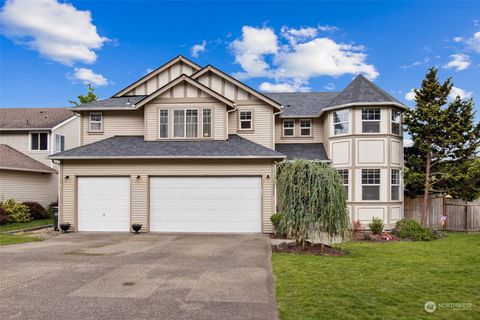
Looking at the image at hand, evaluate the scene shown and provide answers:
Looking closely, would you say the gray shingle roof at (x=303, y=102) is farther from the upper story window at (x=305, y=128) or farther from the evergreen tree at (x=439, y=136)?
the evergreen tree at (x=439, y=136)

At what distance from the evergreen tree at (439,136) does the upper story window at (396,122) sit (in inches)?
15.6

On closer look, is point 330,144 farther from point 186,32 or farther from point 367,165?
point 186,32

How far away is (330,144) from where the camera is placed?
1833 cm

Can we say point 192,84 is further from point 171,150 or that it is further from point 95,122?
point 95,122

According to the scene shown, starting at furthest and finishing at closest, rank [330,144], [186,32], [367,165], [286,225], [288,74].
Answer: [288,74], [186,32], [330,144], [367,165], [286,225]

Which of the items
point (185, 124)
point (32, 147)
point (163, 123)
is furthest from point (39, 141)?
point (185, 124)

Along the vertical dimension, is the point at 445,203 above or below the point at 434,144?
below

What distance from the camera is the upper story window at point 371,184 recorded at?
17.1 meters

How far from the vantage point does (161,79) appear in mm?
20812

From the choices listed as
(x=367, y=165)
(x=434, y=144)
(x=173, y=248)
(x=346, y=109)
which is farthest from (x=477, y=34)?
(x=173, y=248)

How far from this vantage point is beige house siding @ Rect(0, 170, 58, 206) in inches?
816

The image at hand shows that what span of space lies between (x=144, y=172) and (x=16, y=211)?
9762mm

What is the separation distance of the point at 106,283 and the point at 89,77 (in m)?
34.1

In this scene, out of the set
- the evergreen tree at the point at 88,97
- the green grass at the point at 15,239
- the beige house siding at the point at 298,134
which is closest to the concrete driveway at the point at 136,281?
the green grass at the point at 15,239
